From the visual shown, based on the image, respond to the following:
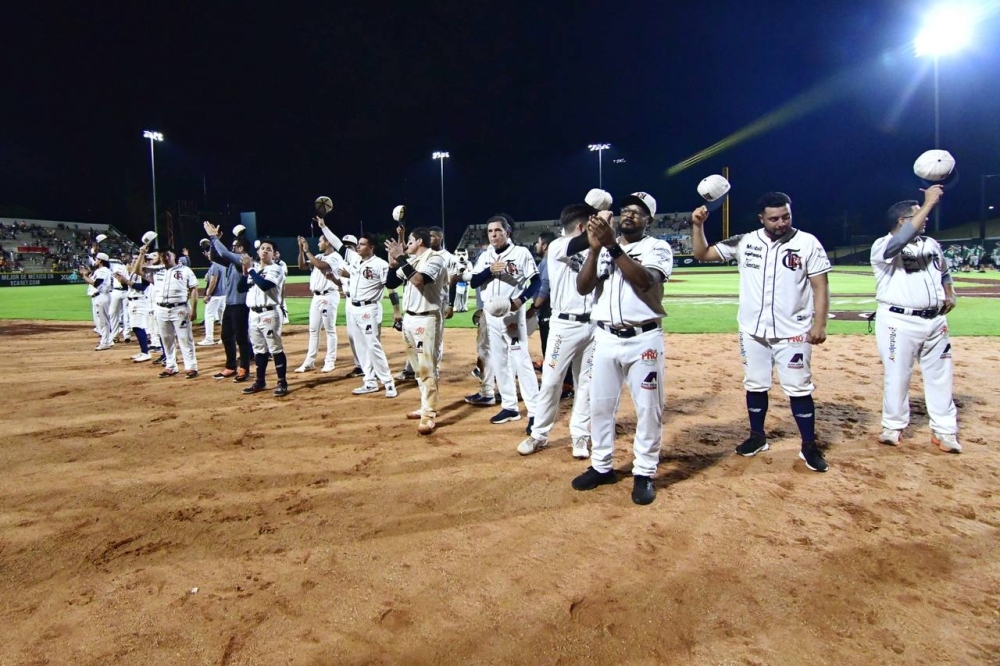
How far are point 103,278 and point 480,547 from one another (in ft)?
40.2

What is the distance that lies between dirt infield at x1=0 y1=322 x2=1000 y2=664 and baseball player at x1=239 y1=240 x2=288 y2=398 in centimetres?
156

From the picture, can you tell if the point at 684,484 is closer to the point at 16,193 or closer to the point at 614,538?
the point at 614,538

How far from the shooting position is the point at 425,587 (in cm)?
292

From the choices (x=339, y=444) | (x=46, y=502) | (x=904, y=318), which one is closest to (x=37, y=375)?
(x=46, y=502)

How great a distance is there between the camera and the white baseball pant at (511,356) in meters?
5.87

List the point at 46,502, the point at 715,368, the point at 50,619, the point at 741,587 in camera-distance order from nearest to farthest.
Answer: the point at 50,619 < the point at 741,587 < the point at 46,502 < the point at 715,368

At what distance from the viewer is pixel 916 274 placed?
4816mm

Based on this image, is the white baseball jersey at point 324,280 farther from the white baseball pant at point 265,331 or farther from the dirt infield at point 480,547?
the dirt infield at point 480,547

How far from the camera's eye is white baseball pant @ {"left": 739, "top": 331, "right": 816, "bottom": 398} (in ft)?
14.6

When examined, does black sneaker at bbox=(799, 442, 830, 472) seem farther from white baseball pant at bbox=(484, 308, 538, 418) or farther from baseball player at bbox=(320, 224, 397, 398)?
baseball player at bbox=(320, 224, 397, 398)

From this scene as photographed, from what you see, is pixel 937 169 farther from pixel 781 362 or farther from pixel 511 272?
pixel 511 272

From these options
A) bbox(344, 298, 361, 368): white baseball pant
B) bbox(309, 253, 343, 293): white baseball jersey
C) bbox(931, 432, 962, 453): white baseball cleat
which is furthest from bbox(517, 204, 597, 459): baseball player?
bbox(309, 253, 343, 293): white baseball jersey

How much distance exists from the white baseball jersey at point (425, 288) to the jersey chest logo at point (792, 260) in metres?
3.37

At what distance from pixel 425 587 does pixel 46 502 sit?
129 inches
